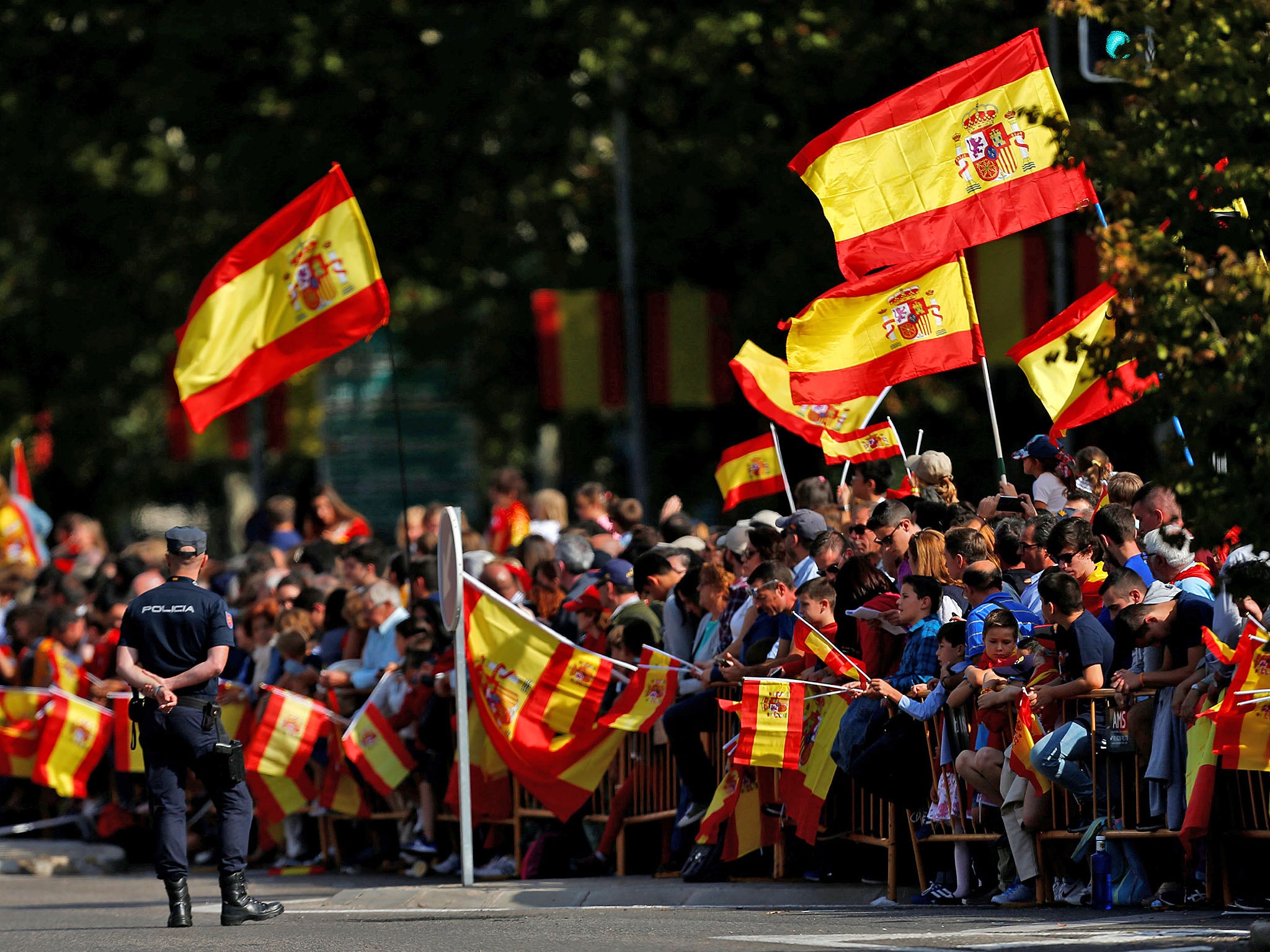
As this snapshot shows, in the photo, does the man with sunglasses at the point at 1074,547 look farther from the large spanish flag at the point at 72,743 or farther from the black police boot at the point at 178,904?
the large spanish flag at the point at 72,743

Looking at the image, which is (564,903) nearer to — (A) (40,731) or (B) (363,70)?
(A) (40,731)

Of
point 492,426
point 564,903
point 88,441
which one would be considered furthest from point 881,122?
point 88,441

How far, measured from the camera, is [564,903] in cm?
1180

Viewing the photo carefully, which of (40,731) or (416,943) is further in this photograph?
(40,731)

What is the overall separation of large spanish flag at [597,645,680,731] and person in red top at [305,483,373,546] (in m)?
5.38

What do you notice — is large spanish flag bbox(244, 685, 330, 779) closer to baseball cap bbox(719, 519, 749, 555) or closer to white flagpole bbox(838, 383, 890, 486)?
baseball cap bbox(719, 519, 749, 555)

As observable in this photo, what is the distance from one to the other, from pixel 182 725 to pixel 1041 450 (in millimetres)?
4700

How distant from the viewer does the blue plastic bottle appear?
33.1ft

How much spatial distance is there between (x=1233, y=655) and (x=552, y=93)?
19.3 m

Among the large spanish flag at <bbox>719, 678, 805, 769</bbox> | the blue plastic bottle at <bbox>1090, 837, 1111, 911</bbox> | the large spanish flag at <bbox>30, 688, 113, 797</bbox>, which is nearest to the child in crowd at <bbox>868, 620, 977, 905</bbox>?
the large spanish flag at <bbox>719, 678, 805, 769</bbox>

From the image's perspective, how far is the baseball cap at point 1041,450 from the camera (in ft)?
38.8

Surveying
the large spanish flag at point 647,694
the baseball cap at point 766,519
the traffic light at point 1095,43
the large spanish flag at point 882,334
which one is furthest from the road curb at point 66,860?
the traffic light at point 1095,43

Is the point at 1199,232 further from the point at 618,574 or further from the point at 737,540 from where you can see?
the point at 618,574

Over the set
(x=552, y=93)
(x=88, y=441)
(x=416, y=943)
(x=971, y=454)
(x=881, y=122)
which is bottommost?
(x=416, y=943)
